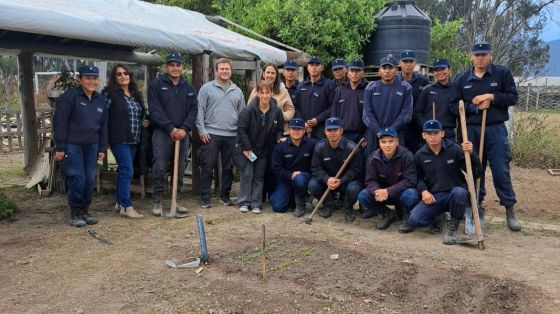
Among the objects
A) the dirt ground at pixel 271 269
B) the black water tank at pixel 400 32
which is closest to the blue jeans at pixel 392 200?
the dirt ground at pixel 271 269

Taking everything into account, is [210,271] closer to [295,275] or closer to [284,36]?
[295,275]

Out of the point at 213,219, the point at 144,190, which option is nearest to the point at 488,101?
the point at 213,219

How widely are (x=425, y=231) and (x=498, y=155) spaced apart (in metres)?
1.12

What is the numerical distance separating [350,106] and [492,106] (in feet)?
5.18

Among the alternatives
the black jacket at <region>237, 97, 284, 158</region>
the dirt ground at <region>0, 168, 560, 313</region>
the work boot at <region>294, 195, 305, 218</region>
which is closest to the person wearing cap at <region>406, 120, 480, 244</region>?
the dirt ground at <region>0, 168, 560, 313</region>

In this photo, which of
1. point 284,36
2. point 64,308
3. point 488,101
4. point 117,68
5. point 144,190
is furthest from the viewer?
point 284,36

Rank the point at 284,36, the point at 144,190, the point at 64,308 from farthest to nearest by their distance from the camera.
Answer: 1. the point at 284,36
2. the point at 144,190
3. the point at 64,308

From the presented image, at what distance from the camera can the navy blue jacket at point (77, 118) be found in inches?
219

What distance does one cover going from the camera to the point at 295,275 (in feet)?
14.2

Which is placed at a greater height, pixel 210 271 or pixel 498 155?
pixel 498 155

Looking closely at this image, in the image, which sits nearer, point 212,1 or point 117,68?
point 117,68

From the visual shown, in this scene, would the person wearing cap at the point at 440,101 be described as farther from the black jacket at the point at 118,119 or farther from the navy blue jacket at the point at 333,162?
the black jacket at the point at 118,119

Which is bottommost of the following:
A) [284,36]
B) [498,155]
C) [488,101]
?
[498,155]

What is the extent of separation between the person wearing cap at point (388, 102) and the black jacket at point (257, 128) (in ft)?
3.85
